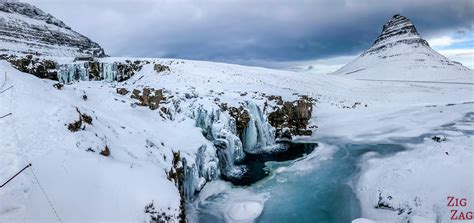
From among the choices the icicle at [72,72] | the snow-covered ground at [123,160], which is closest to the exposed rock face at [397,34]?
the snow-covered ground at [123,160]

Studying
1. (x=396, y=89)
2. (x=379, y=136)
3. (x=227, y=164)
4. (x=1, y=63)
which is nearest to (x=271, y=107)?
(x=379, y=136)

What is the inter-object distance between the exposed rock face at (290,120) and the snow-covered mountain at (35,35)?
2292 inches

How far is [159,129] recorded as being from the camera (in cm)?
2088

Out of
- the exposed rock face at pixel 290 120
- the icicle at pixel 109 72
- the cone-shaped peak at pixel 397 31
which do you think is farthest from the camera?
the cone-shaped peak at pixel 397 31

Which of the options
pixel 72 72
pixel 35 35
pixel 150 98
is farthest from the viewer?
pixel 35 35

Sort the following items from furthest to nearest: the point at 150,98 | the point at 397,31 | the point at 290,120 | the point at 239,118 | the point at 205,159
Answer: the point at 397,31
the point at 290,120
the point at 239,118
the point at 150,98
the point at 205,159

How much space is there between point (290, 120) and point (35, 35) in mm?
78537

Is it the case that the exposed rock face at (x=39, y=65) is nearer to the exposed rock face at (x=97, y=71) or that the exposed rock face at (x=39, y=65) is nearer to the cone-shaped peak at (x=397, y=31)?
the exposed rock face at (x=97, y=71)

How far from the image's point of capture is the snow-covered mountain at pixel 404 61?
12025 centimetres

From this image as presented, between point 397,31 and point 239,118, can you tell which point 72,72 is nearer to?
point 239,118

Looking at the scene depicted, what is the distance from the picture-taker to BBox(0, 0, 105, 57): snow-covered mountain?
7256 centimetres

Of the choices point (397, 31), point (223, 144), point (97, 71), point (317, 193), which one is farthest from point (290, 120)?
point (397, 31)

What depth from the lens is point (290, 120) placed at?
125 feet

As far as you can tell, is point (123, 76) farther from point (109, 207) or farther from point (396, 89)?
point (396, 89)
